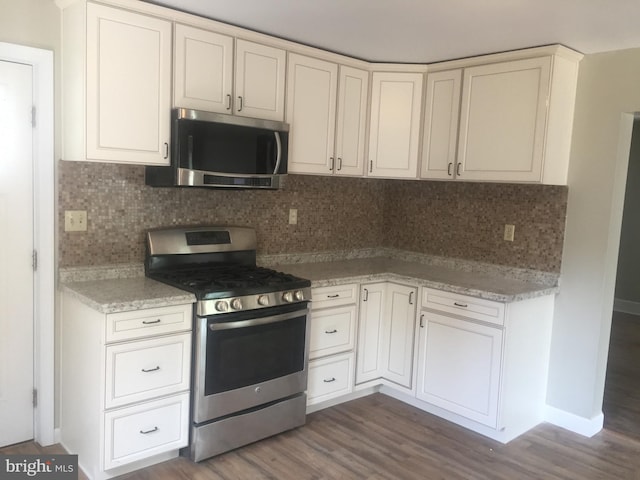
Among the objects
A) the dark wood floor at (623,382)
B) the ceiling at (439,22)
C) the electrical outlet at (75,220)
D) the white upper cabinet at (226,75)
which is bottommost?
the dark wood floor at (623,382)

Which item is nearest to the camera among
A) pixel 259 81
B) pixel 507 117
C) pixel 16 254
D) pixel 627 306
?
pixel 16 254

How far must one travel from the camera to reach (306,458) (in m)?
2.83

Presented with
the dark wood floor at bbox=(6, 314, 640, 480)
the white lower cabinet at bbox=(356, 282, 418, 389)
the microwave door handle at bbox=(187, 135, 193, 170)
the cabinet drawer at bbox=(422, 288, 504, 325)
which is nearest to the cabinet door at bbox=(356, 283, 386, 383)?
the white lower cabinet at bbox=(356, 282, 418, 389)

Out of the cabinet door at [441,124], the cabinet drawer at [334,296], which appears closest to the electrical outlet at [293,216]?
the cabinet drawer at [334,296]

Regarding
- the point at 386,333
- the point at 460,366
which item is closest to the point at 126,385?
the point at 386,333

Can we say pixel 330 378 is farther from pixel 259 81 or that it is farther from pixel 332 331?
pixel 259 81

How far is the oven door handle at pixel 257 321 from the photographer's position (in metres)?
2.65

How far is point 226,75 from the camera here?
9.63 ft

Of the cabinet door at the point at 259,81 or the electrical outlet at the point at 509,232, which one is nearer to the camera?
the cabinet door at the point at 259,81

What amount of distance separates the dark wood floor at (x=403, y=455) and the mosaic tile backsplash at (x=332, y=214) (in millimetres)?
1086

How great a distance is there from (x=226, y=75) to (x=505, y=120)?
1.69 metres

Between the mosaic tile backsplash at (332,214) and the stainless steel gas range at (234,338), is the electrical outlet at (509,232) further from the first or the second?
the stainless steel gas range at (234,338)

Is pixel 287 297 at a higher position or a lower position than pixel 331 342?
higher

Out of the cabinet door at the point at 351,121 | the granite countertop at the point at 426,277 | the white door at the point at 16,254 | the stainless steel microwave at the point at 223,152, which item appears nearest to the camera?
the white door at the point at 16,254
